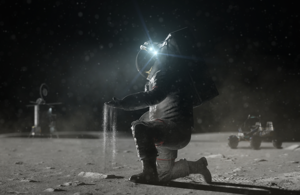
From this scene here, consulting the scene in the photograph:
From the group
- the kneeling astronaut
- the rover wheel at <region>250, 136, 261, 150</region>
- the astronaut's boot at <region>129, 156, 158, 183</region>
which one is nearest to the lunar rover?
the rover wheel at <region>250, 136, 261, 150</region>

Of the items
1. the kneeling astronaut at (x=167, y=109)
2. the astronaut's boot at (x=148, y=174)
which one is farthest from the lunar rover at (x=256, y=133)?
the astronaut's boot at (x=148, y=174)

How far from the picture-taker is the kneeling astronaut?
7.54 ft

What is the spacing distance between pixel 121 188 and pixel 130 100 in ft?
2.88

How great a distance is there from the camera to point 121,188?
7.93 feet

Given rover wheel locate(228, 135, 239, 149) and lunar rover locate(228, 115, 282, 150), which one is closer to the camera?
lunar rover locate(228, 115, 282, 150)

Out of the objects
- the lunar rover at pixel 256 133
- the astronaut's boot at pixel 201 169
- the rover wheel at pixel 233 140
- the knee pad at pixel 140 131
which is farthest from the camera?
the rover wheel at pixel 233 140

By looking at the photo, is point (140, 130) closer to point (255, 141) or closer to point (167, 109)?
point (167, 109)

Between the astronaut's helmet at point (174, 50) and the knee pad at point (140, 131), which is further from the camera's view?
the astronaut's helmet at point (174, 50)

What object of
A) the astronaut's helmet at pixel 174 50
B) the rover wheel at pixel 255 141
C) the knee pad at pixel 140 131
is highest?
the astronaut's helmet at pixel 174 50

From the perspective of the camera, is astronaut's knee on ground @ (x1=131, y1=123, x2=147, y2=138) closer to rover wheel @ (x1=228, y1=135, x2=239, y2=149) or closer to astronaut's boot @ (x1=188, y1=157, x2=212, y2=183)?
astronaut's boot @ (x1=188, y1=157, x2=212, y2=183)

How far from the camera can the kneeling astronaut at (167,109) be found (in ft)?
7.54

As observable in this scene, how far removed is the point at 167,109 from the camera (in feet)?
8.16

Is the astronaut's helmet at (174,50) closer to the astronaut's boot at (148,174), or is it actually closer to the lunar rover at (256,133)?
the astronaut's boot at (148,174)

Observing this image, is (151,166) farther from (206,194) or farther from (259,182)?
(259,182)
